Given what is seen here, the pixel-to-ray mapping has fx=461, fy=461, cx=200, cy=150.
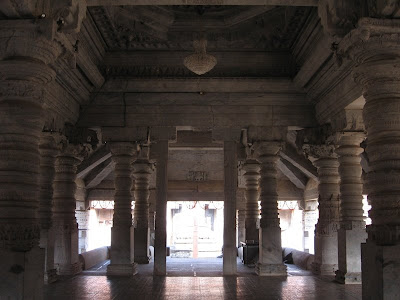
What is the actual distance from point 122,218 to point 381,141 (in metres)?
7.90

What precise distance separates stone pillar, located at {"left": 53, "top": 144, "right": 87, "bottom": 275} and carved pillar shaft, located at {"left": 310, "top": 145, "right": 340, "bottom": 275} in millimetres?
6556

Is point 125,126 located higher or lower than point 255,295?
higher

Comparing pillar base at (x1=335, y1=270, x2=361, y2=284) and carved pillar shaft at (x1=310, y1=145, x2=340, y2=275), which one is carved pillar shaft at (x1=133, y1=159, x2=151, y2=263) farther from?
pillar base at (x1=335, y1=270, x2=361, y2=284)

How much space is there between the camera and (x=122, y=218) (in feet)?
40.9

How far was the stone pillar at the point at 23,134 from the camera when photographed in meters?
6.02

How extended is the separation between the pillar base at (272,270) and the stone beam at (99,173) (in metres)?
9.94

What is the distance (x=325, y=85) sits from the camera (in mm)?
10898

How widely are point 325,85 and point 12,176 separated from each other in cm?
748

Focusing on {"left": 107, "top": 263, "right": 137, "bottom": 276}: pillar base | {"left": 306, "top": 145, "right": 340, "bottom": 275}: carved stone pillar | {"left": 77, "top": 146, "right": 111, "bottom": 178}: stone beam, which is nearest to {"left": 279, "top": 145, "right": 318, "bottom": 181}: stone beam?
{"left": 306, "top": 145, "right": 340, "bottom": 275}: carved stone pillar

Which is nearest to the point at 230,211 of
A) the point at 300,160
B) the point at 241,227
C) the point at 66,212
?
the point at 66,212

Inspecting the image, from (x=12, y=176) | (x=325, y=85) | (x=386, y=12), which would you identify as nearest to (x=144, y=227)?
(x=325, y=85)

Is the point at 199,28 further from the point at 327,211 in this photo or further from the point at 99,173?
the point at 99,173

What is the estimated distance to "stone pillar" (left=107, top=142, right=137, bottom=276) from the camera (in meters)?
Answer: 12.2

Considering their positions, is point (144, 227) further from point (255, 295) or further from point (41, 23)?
point (41, 23)
